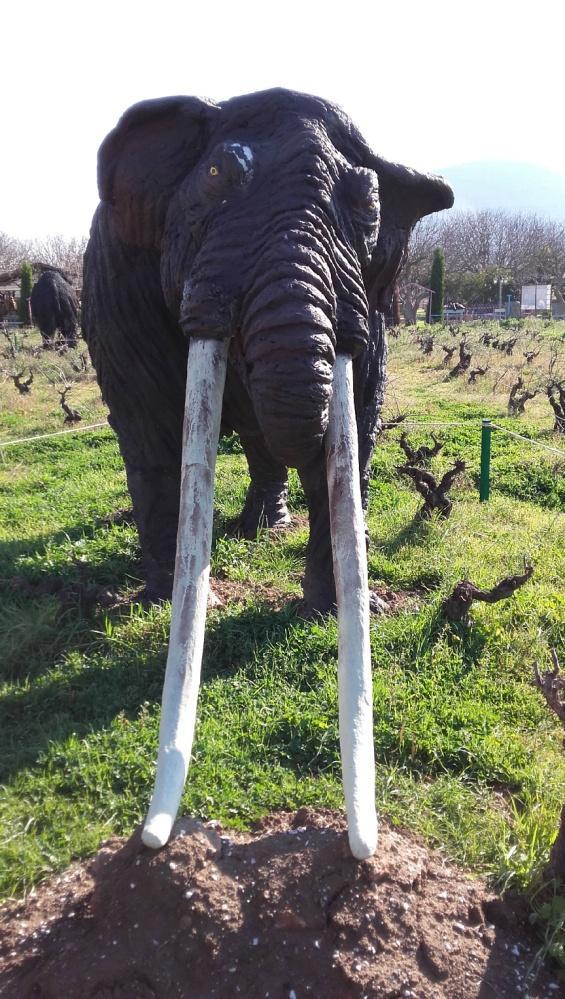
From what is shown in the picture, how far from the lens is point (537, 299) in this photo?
38781mm

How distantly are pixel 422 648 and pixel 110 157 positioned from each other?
2.25 metres

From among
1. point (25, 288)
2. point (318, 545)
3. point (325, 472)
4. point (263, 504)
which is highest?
point (25, 288)

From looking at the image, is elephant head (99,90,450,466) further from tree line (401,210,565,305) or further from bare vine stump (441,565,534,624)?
tree line (401,210,565,305)

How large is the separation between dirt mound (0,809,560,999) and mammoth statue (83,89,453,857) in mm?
209

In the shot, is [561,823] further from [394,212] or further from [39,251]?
[39,251]

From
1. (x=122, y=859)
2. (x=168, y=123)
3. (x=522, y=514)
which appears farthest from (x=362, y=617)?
(x=522, y=514)

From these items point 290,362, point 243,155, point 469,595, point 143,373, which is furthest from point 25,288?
point 290,362

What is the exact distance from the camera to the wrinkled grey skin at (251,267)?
215 centimetres

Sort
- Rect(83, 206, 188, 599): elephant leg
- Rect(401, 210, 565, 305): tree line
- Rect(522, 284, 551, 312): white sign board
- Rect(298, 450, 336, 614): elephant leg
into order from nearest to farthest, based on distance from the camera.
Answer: Rect(83, 206, 188, 599): elephant leg
Rect(298, 450, 336, 614): elephant leg
Rect(522, 284, 551, 312): white sign board
Rect(401, 210, 565, 305): tree line

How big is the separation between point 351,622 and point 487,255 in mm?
62104

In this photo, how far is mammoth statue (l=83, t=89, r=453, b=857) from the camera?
1.97m

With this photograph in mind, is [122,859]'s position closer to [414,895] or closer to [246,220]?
[414,895]

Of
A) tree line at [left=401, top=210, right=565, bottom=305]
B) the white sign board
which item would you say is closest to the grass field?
the white sign board

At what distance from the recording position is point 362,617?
2010mm
